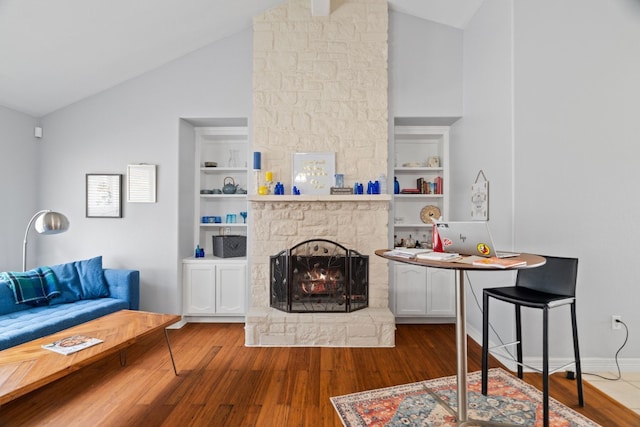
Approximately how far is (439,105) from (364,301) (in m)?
2.40

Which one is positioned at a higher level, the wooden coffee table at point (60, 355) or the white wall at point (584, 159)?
the white wall at point (584, 159)

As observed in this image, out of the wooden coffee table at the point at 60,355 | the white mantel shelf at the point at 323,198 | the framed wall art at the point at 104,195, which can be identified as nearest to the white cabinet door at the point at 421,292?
the white mantel shelf at the point at 323,198

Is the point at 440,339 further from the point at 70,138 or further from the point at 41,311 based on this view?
the point at 70,138

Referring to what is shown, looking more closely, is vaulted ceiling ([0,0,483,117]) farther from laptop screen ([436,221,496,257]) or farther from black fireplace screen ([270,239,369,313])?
laptop screen ([436,221,496,257])

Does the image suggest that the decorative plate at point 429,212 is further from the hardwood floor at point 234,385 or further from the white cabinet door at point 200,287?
the white cabinet door at point 200,287

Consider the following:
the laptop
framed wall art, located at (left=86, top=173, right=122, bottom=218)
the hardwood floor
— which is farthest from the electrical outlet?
framed wall art, located at (left=86, top=173, right=122, bottom=218)

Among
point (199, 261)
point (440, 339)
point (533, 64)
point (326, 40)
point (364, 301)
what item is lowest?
point (440, 339)

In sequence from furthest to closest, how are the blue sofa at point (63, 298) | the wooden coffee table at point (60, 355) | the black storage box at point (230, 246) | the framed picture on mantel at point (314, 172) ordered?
the black storage box at point (230, 246)
the framed picture on mantel at point (314, 172)
the blue sofa at point (63, 298)
the wooden coffee table at point (60, 355)

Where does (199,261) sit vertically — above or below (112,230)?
below

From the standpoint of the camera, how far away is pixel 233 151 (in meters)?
4.28

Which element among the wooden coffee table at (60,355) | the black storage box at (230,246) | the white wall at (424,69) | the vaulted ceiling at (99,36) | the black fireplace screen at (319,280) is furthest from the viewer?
the black storage box at (230,246)

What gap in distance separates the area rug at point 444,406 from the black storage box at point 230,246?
2.24 meters

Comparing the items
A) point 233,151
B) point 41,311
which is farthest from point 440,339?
point 41,311

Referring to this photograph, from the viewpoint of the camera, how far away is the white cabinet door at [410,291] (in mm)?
3729
